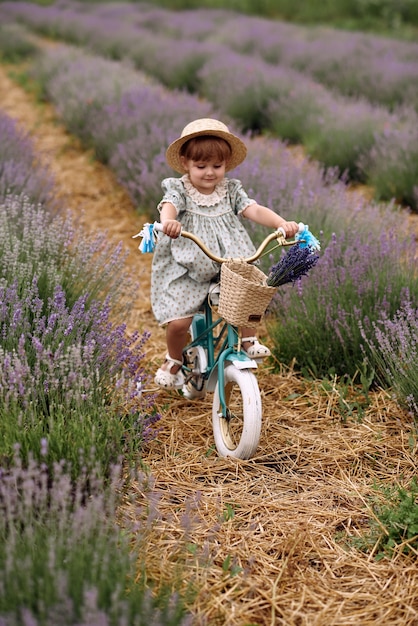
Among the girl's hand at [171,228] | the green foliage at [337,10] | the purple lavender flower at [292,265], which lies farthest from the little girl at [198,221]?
the green foliage at [337,10]

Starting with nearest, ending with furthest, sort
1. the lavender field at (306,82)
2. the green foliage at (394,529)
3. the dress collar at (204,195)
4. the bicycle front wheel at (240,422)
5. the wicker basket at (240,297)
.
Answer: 1. the green foliage at (394,529)
2. the wicker basket at (240,297)
3. the bicycle front wheel at (240,422)
4. the dress collar at (204,195)
5. the lavender field at (306,82)

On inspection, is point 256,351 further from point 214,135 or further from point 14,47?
point 14,47

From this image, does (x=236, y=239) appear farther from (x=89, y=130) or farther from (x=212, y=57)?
(x=212, y=57)

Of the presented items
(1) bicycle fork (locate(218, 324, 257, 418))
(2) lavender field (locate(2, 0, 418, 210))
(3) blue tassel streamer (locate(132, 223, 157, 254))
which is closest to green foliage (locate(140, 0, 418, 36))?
(2) lavender field (locate(2, 0, 418, 210))

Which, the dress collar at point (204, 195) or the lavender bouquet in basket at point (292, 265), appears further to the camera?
the dress collar at point (204, 195)

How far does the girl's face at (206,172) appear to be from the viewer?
2916mm

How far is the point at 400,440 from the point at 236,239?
108 centimetres

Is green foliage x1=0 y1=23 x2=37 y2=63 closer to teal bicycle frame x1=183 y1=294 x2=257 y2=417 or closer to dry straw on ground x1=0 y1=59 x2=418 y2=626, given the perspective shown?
dry straw on ground x1=0 y1=59 x2=418 y2=626

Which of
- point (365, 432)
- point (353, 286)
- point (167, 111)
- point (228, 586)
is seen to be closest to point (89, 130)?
point (167, 111)

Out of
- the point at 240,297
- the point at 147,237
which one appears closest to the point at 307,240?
the point at 240,297

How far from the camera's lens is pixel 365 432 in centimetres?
305

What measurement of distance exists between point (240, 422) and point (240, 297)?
0.80m

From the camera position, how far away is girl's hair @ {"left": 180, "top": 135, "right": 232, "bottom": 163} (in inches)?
114

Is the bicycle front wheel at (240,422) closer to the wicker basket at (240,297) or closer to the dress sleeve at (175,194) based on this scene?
the wicker basket at (240,297)
